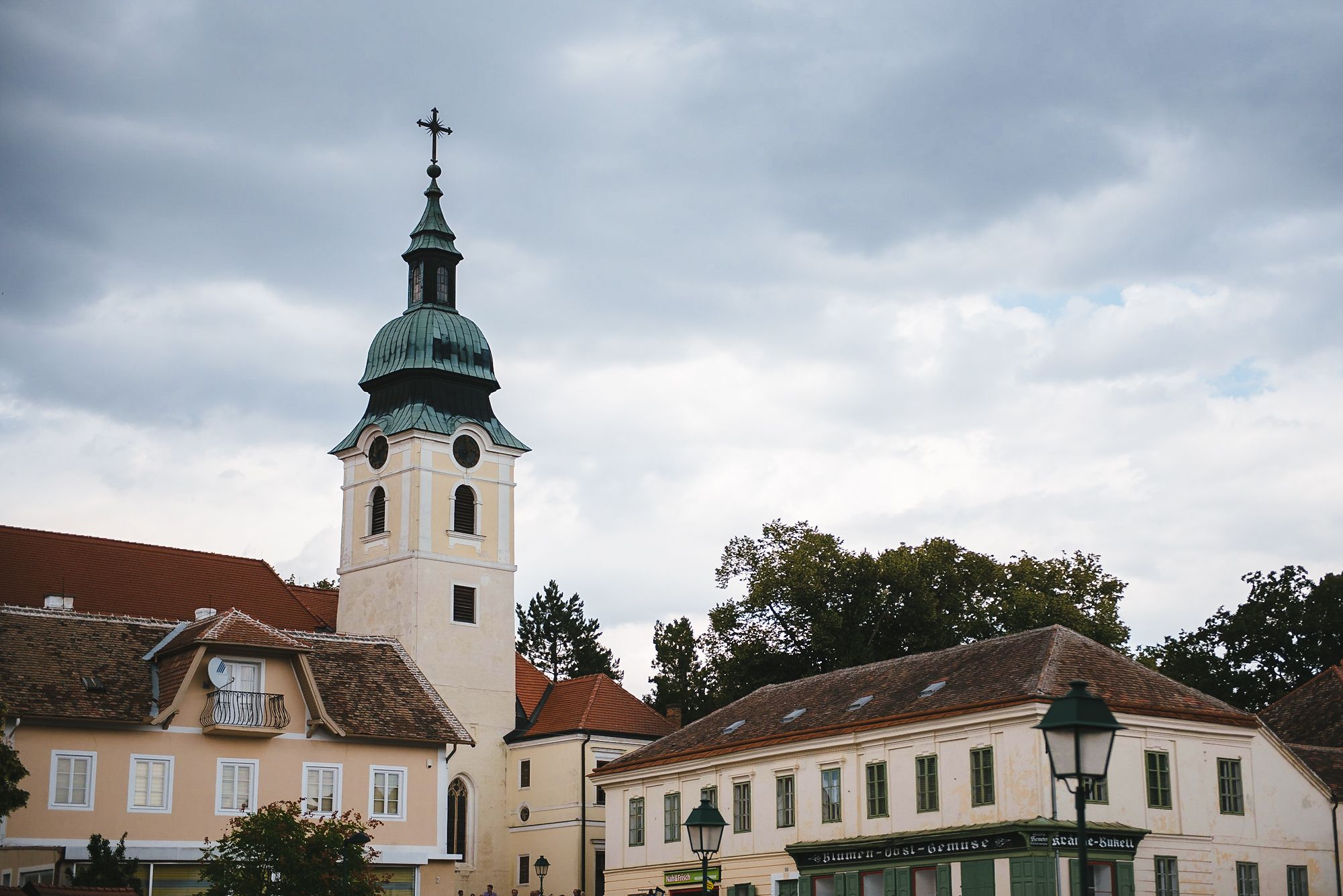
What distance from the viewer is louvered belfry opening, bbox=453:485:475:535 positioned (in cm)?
6109

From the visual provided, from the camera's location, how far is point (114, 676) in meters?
40.9

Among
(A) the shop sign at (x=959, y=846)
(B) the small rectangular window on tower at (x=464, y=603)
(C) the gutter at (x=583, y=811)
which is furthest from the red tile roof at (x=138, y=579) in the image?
(A) the shop sign at (x=959, y=846)

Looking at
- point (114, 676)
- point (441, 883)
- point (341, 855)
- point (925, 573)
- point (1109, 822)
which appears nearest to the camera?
point (341, 855)

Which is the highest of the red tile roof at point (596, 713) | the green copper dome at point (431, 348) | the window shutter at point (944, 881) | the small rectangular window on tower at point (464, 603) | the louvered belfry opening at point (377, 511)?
the green copper dome at point (431, 348)

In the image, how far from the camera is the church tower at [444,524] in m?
58.7

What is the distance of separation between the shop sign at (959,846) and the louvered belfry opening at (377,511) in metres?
24.0

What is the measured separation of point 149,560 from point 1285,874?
126 feet

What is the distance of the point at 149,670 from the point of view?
137ft

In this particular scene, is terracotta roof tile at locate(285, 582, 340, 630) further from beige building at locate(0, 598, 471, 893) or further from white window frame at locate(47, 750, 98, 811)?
white window frame at locate(47, 750, 98, 811)

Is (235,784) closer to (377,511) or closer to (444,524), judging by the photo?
(444,524)

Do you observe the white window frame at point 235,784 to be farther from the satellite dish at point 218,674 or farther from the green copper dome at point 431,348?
the green copper dome at point 431,348

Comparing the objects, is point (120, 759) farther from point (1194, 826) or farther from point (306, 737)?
point (1194, 826)

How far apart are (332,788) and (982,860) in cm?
1602

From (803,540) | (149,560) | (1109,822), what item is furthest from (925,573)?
(149,560)
